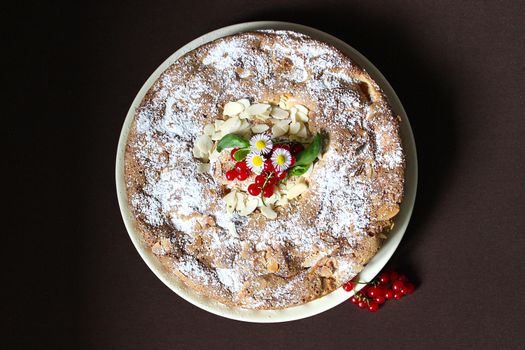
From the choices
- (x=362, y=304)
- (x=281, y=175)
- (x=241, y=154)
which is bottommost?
(x=362, y=304)

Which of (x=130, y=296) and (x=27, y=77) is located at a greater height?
(x=27, y=77)

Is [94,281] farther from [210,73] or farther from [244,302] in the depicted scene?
[210,73]

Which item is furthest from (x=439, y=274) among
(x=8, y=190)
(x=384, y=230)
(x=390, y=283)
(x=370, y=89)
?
(x=8, y=190)

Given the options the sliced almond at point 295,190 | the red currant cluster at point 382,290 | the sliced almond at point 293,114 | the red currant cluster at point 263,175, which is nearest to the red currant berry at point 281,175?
the red currant cluster at point 263,175

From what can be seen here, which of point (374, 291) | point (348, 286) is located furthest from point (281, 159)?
point (374, 291)

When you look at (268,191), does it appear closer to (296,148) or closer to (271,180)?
(271,180)

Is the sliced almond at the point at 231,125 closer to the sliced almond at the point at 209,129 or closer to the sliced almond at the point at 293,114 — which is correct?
the sliced almond at the point at 209,129
